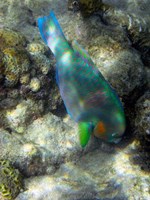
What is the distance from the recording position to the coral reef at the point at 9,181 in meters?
2.97

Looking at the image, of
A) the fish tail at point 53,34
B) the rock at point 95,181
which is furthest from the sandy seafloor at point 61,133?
the fish tail at point 53,34

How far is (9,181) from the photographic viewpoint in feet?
10.1

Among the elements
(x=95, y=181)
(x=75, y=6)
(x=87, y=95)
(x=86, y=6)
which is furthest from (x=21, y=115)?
(x=75, y=6)

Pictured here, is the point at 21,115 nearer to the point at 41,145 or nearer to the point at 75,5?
the point at 41,145

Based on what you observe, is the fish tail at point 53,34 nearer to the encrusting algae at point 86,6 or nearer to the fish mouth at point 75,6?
the encrusting algae at point 86,6

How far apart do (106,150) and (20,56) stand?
204 cm

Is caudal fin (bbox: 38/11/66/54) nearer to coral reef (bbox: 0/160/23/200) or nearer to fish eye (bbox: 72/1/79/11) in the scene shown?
coral reef (bbox: 0/160/23/200)

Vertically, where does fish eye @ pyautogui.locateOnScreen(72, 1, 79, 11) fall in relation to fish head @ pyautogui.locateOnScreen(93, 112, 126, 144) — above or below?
below

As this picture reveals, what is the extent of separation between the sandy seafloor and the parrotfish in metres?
1.65

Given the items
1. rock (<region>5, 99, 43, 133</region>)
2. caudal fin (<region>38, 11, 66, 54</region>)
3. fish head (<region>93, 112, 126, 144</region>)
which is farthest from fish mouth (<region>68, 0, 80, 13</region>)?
fish head (<region>93, 112, 126, 144</region>)

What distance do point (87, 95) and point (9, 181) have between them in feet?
6.32

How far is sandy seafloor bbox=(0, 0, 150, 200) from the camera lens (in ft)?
10.6

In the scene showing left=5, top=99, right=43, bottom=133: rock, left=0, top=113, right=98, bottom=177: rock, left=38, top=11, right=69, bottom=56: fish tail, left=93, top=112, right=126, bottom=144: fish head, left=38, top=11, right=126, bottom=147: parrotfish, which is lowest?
left=0, top=113, right=98, bottom=177: rock

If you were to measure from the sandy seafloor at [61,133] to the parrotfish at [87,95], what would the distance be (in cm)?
165
